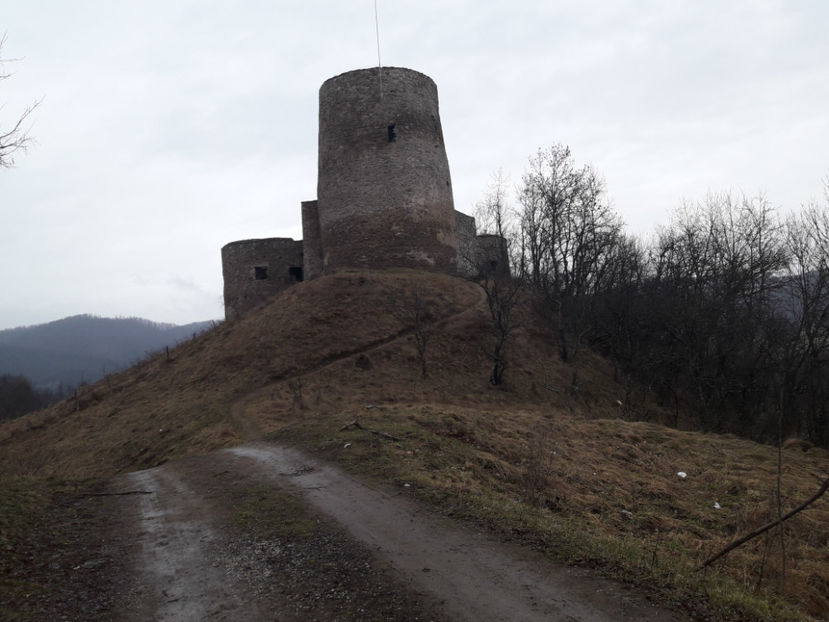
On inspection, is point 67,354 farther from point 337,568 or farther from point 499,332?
point 337,568

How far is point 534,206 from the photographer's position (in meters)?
28.0

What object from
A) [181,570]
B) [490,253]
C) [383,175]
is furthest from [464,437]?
[490,253]

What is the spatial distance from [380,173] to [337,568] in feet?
73.4

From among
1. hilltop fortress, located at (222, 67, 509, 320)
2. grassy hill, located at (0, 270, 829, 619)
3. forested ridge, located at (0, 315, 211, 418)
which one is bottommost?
forested ridge, located at (0, 315, 211, 418)

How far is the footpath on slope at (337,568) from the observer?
522 centimetres

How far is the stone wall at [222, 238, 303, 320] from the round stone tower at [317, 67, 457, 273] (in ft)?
12.1

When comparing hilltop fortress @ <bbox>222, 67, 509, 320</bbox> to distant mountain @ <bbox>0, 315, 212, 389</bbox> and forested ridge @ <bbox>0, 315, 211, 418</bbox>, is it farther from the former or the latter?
distant mountain @ <bbox>0, 315, 212, 389</bbox>

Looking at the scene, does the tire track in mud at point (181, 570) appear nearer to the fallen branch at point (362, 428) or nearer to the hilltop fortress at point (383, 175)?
the fallen branch at point (362, 428)

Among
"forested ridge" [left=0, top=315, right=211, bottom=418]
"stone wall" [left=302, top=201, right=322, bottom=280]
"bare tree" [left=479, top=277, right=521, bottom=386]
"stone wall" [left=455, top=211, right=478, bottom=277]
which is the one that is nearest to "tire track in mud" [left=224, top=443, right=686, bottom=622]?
"bare tree" [left=479, top=277, right=521, bottom=386]

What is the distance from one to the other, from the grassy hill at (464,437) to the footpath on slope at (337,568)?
57 cm

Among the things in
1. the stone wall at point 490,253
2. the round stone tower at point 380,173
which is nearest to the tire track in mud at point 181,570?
the round stone tower at point 380,173

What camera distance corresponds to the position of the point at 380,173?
88.2 feet

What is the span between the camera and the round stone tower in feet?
88.3

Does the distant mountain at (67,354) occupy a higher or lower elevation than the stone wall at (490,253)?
lower
